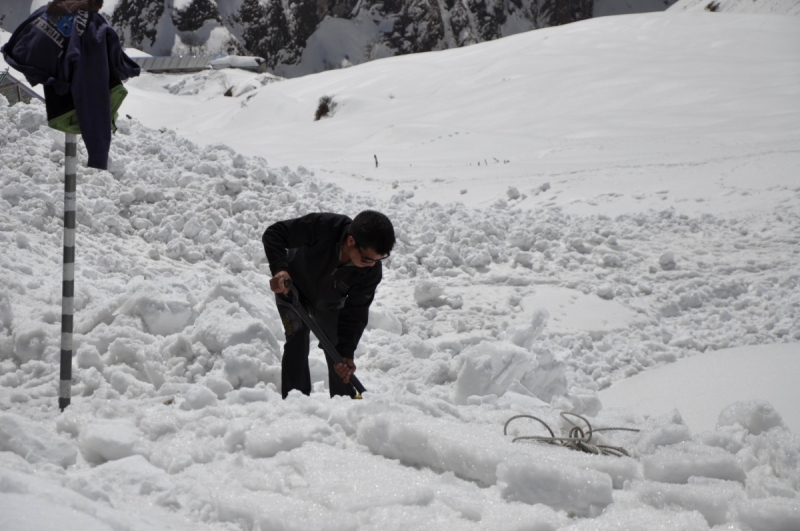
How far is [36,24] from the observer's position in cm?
279

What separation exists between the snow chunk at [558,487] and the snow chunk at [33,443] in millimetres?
1526

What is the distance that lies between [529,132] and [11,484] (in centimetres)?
1627

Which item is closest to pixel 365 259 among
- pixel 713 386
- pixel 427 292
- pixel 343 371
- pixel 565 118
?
pixel 343 371

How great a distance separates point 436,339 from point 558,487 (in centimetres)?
353

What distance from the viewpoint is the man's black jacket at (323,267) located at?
3.55m

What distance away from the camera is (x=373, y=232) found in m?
3.25

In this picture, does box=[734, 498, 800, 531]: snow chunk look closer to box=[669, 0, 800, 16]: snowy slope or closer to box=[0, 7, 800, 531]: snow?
box=[0, 7, 800, 531]: snow

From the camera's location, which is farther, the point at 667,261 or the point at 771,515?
the point at 667,261

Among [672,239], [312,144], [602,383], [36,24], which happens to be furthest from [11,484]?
[312,144]

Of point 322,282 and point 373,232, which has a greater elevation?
point 373,232

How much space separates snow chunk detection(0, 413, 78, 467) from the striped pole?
0.62 meters

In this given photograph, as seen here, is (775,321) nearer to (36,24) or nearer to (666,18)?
(36,24)

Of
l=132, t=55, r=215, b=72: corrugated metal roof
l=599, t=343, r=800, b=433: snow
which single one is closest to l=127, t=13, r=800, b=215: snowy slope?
l=599, t=343, r=800, b=433: snow

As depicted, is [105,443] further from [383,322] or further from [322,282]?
[383,322]
